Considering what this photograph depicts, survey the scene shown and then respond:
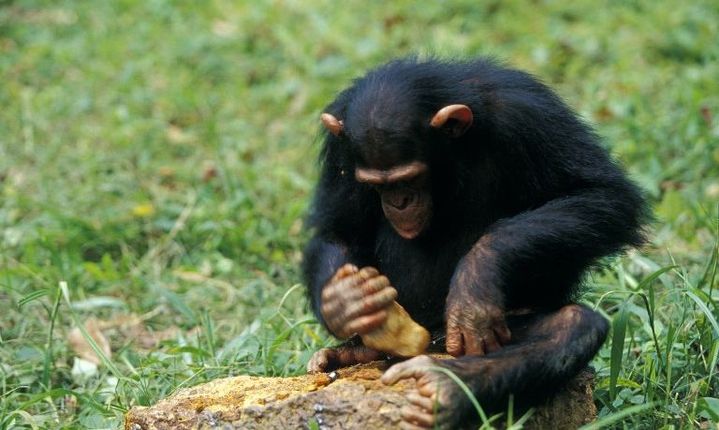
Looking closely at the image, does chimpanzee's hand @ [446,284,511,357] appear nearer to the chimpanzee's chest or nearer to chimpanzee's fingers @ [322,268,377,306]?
chimpanzee's fingers @ [322,268,377,306]

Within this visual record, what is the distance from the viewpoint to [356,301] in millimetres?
4695

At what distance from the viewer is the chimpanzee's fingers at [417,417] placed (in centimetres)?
398

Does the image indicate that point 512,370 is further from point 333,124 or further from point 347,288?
point 333,124

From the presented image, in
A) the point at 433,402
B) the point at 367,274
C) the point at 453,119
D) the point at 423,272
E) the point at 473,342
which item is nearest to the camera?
the point at 433,402

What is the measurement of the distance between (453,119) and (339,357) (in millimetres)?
1338

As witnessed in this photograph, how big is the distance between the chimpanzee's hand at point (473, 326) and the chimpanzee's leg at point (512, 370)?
3.5 inches

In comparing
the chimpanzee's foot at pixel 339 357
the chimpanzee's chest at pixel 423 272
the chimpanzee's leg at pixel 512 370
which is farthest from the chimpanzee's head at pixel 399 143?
the chimpanzee's leg at pixel 512 370

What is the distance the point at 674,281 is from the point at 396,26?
19.3 ft

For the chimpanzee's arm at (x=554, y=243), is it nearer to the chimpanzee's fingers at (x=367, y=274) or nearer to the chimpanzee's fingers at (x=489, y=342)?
the chimpanzee's fingers at (x=489, y=342)

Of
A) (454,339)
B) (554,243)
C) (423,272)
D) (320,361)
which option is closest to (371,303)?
(454,339)

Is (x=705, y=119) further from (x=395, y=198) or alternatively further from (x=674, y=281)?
(x=395, y=198)

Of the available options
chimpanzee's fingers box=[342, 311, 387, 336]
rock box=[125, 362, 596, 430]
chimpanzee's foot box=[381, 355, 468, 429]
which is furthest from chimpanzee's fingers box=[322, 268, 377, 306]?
chimpanzee's foot box=[381, 355, 468, 429]

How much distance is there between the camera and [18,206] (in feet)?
27.6

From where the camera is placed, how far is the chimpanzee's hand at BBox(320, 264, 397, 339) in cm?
467
